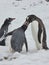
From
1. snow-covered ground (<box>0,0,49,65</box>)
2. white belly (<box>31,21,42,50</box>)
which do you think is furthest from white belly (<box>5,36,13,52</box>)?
white belly (<box>31,21,42,50</box>)

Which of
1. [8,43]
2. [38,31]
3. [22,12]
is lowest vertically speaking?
[8,43]

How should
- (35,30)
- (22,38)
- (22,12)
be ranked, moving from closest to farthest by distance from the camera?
(22,38), (35,30), (22,12)

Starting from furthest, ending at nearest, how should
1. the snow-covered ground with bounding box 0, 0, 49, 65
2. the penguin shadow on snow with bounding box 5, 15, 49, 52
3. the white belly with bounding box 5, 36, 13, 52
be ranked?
the snow-covered ground with bounding box 0, 0, 49, 65 < the white belly with bounding box 5, 36, 13, 52 < the penguin shadow on snow with bounding box 5, 15, 49, 52

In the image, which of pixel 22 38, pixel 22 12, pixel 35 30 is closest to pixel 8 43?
pixel 22 38

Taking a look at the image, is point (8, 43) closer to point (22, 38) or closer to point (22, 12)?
point (22, 38)

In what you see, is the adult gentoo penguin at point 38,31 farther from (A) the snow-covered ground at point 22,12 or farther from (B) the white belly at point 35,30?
(A) the snow-covered ground at point 22,12

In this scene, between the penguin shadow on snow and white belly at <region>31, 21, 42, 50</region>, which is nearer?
the penguin shadow on snow

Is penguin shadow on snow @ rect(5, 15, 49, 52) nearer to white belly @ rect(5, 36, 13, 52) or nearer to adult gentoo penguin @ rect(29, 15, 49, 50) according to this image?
adult gentoo penguin @ rect(29, 15, 49, 50)

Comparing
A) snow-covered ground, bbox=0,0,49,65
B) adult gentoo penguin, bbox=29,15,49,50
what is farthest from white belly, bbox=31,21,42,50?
snow-covered ground, bbox=0,0,49,65

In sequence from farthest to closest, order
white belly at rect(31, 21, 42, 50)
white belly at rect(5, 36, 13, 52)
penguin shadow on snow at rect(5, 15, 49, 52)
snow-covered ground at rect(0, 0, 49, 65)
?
snow-covered ground at rect(0, 0, 49, 65) < white belly at rect(31, 21, 42, 50) < white belly at rect(5, 36, 13, 52) < penguin shadow on snow at rect(5, 15, 49, 52)

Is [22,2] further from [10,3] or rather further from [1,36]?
[1,36]

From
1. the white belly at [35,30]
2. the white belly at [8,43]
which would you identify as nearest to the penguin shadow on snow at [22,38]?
the white belly at [35,30]

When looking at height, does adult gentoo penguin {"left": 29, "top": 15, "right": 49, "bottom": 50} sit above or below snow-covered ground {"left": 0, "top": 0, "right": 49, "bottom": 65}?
below

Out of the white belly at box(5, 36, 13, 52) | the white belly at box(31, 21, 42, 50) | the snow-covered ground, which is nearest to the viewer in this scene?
the white belly at box(5, 36, 13, 52)
